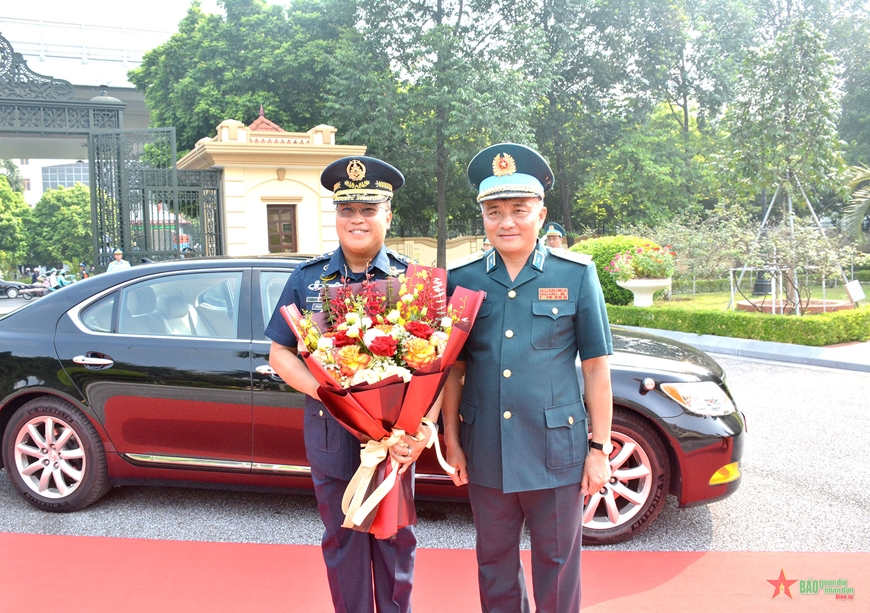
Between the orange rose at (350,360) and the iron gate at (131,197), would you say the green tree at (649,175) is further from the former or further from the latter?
the orange rose at (350,360)

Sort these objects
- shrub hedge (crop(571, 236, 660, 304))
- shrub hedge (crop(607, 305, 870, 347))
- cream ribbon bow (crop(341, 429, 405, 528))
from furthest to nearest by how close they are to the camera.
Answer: shrub hedge (crop(571, 236, 660, 304)) → shrub hedge (crop(607, 305, 870, 347)) → cream ribbon bow (crop(341, 429, 405, 528))

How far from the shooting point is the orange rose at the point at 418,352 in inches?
78.5

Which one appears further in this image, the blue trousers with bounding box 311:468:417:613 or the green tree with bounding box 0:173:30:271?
the green tree with bounding box 0:173:30:271

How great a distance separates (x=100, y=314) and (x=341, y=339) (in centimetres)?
284

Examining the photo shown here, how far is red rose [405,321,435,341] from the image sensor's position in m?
2.03

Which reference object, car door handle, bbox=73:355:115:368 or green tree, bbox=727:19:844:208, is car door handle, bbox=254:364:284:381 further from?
green tree, bbox=727:19:844:208

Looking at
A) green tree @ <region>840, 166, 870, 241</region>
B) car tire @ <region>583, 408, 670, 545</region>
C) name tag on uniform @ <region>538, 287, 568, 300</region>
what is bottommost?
car tire @ <region>583, 408, 670, 545</region>

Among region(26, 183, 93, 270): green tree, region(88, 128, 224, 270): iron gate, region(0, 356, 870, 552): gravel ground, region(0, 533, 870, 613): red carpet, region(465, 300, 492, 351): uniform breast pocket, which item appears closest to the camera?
region(465, 300, 492, 351): uniform breast pocket

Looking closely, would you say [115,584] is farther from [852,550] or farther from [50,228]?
[50,228]

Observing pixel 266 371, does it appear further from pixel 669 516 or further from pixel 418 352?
pixel 669 516

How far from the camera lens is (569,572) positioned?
7.73ft

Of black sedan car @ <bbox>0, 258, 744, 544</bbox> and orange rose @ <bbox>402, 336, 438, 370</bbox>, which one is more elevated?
orange rose @ <bbox>402, 336, 438, 370</bbox>

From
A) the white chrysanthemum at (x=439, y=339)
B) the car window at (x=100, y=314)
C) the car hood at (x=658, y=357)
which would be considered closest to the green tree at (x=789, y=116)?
the car hood at (x=658, y=357)

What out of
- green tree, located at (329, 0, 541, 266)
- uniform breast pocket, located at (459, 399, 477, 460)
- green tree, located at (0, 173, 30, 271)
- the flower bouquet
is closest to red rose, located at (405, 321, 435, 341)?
the flower bouquet
